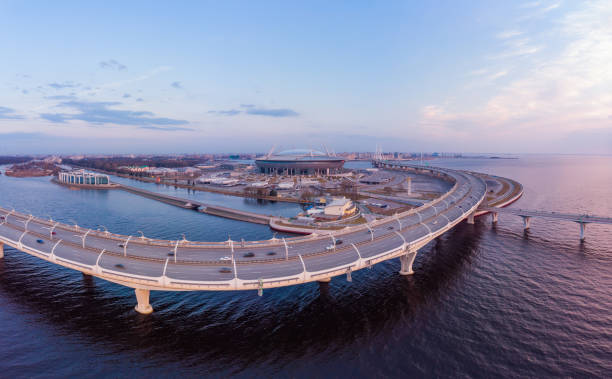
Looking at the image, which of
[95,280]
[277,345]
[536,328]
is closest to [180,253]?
[95,280]

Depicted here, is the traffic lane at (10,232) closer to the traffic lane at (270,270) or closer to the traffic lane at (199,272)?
the traffic lane at (199,272)

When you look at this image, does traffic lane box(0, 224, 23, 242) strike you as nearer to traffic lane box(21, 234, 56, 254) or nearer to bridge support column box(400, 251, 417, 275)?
traffic lane box(21, 234, 56, 254)

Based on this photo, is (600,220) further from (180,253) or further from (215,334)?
(180,253)

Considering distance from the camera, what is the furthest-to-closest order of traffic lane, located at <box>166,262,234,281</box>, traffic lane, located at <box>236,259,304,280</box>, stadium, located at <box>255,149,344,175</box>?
stadium, located at <box>255,149,344,175</box>
traffic lane, located at <box>236,259,304,280</box>
traffic lane, located at <box>166,262,234,281</box>

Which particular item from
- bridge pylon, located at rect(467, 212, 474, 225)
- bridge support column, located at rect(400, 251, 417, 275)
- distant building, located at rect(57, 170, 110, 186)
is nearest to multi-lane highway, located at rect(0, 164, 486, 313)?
bridge support column, located at rect(400, 251, 417, 275)

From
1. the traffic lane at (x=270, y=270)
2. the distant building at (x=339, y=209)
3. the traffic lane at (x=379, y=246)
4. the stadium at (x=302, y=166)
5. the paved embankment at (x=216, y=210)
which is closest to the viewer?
the traffic lane at (x=270, y=270)

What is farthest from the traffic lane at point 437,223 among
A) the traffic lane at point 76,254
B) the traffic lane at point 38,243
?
the traffic lane at point 38,243

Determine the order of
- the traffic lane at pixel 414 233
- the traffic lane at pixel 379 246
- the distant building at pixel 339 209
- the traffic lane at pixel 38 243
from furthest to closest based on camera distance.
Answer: the distant building at pixel 339 209 < the traffic lane at pixel 414 233 < the traffic lane at pixel 38 243 < the traffic lane at pixel 379 246

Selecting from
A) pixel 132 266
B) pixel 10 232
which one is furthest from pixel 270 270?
pixel 10 232
